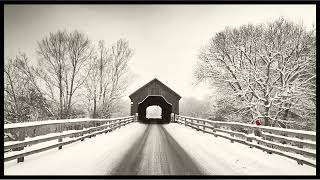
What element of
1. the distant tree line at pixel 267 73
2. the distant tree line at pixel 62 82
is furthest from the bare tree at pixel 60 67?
the distant tree line at pixel 267 73

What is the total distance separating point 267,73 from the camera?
70.0ft

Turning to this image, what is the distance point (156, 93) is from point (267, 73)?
16.5m

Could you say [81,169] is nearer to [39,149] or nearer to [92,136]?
[39,149]

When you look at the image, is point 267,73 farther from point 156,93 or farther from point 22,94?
point 22,94

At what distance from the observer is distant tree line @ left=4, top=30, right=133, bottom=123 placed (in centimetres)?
2405

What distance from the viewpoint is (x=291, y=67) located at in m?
20.6

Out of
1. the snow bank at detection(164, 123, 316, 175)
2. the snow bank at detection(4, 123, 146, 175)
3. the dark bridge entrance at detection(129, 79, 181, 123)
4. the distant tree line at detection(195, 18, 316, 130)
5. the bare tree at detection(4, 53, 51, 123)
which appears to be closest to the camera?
the snow bank at detection(4, 123, 146, 175)

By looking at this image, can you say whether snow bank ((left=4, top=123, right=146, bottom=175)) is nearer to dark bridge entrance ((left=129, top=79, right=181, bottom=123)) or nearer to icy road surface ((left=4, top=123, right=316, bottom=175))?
icy road surface ((left=4, top=123, right=316, bottom=175))

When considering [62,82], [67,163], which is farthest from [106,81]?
[67,163]

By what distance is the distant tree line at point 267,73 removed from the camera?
19.8m

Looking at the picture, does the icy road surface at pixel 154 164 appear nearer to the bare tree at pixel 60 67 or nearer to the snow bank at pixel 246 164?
the snow bank at pixel 246 164

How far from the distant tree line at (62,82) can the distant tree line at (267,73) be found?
9.75 metres

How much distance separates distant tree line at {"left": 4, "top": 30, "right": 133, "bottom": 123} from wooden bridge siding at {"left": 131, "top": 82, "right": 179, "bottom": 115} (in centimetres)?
407

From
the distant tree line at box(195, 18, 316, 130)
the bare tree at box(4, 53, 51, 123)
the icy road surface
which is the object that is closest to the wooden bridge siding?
the distant tree line at box(195, 18, 316, 130)
